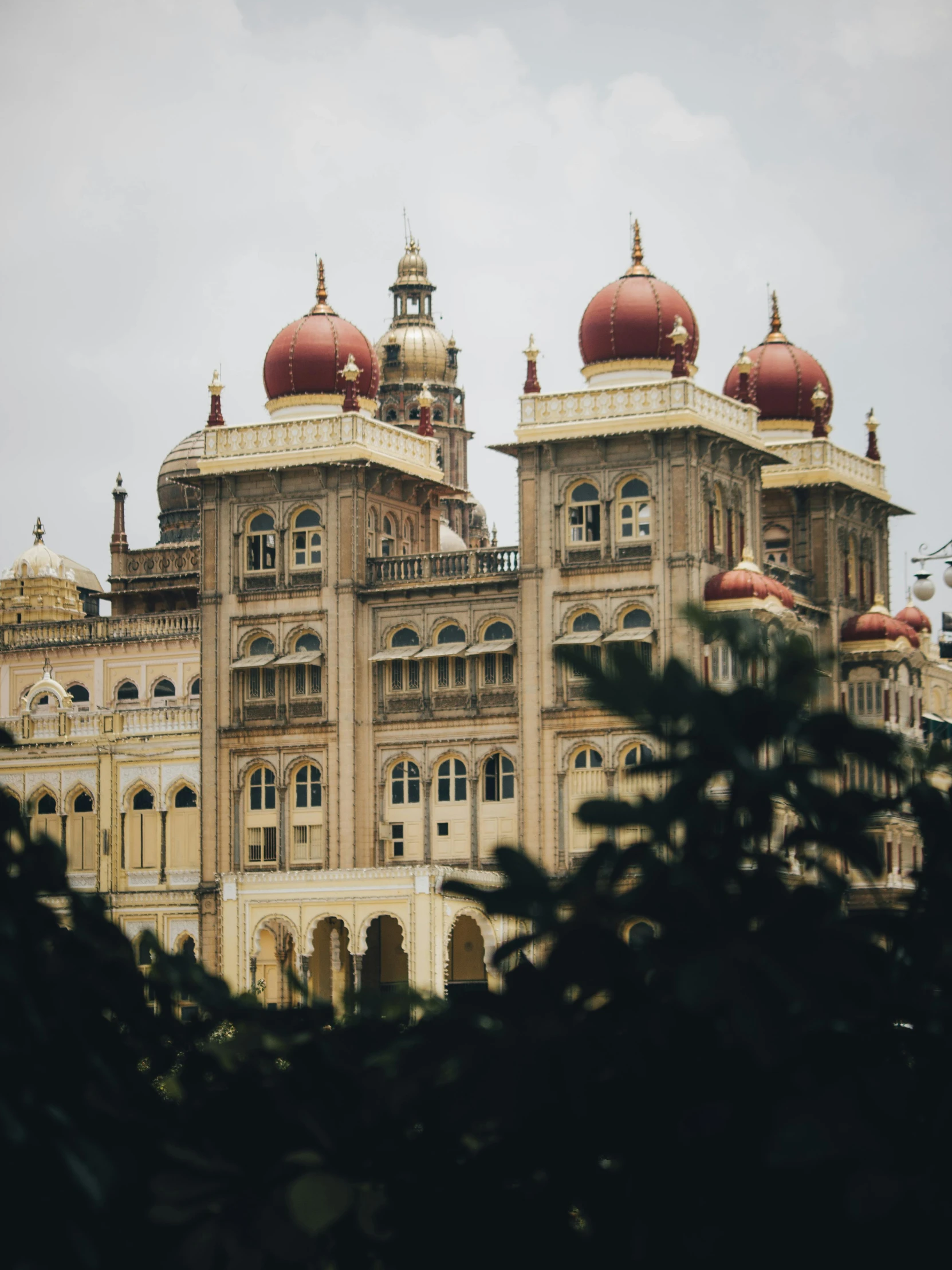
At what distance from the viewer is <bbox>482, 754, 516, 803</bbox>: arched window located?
5784 centimetres

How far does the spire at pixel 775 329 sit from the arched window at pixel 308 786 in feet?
64.4

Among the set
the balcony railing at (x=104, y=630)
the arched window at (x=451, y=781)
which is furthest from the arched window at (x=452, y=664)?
the balcony railing at (x=104, y=630)

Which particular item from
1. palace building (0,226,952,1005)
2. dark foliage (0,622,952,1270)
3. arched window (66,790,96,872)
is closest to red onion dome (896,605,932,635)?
palace building (0,226,952,1005)

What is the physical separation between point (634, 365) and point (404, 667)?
32.8 feet

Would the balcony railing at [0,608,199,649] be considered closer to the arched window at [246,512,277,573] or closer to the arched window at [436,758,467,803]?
the arched window at [246,512,277,573]

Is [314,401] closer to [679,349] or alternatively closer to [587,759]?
[679,349]

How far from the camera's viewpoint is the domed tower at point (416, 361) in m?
95.7

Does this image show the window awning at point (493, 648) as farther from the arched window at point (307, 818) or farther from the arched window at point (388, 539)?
the arched window at point (307, 818)

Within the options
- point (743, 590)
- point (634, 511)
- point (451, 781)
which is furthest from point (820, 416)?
point (451, 781)

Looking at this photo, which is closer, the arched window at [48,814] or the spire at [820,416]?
the spire at [820,416]

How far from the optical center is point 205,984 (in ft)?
35.8

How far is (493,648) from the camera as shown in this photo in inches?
2279

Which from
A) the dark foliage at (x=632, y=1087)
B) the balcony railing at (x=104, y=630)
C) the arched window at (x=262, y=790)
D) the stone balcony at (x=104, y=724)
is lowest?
the dark foliage at (x=632, y=1087)

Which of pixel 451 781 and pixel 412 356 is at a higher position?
pixel 412 356
